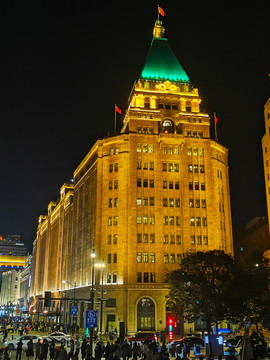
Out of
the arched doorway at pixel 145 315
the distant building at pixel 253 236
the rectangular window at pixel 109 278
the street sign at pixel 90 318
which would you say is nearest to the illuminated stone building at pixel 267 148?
the distant building at pixel 253 236

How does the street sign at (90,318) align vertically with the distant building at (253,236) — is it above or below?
below

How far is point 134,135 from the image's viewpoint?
84438mm

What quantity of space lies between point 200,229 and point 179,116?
962 inches

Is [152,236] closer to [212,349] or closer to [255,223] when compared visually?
[212,349]

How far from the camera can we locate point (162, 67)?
314 ft

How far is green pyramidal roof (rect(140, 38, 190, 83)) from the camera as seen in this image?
94.6 metres

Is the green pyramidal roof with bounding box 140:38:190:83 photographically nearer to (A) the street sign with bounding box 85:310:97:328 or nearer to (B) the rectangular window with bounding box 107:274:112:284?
(B) the rectangular window with bounding box 107:274:112:284

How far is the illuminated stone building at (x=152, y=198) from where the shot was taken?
249 feet

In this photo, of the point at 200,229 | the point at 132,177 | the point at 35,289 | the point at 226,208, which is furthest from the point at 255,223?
the point at 35,289

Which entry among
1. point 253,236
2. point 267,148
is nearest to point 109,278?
point 267,148

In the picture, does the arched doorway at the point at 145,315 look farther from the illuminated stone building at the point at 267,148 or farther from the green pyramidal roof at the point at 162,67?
the green pyramidal roof at the point at 162,67

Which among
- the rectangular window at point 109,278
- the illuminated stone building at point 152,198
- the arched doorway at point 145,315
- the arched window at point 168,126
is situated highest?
the arched window at point 168,126

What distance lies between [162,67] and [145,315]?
5479 cm

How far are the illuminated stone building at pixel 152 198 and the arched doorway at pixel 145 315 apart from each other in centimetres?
17
